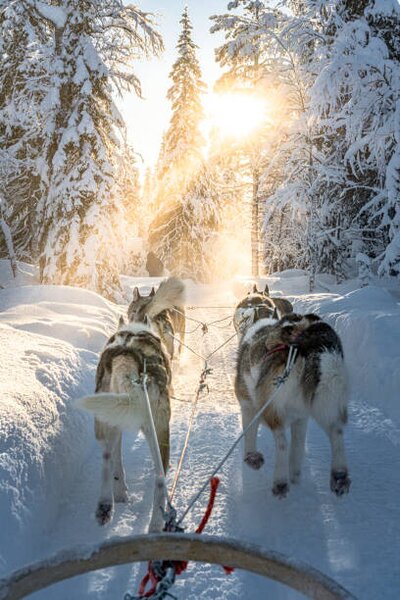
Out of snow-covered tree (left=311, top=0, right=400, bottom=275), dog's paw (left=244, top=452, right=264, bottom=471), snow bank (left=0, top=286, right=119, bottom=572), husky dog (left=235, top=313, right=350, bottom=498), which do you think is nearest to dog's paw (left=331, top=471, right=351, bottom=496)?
husky dog (left=235, top=313, right=350, bottom=498)

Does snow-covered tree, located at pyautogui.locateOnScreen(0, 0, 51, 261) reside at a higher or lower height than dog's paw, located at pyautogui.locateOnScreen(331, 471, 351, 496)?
higher

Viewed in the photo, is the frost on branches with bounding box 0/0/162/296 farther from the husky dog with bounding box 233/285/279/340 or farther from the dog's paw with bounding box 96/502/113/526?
the dog's paw with bounding box 96/502/113/526

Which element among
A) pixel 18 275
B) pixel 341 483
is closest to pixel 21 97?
pixel 18 275

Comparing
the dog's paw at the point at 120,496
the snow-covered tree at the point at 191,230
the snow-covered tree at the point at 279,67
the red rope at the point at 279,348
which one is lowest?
the dog's paw at the point at 120,496

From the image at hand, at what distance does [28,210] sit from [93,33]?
267 inches

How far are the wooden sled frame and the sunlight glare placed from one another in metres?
18.3

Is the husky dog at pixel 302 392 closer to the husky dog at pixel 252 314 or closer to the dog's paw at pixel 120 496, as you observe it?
the dog's paw at pixel 120 496

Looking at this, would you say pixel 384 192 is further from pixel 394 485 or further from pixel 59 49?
pixel 59 49

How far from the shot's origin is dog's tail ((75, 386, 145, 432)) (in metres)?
2.65

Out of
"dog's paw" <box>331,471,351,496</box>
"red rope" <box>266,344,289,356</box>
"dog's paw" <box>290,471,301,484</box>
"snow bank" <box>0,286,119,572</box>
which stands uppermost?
"red rope" <box>266,344,289,356</box>

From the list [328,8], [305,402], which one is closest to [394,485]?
[305,402]

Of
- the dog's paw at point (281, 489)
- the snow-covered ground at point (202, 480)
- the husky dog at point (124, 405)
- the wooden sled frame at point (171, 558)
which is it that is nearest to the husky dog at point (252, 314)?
the snow-covered ground at point (202, 480)

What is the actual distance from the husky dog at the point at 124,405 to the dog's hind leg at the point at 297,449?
1198mm

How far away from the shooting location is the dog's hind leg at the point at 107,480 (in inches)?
124
